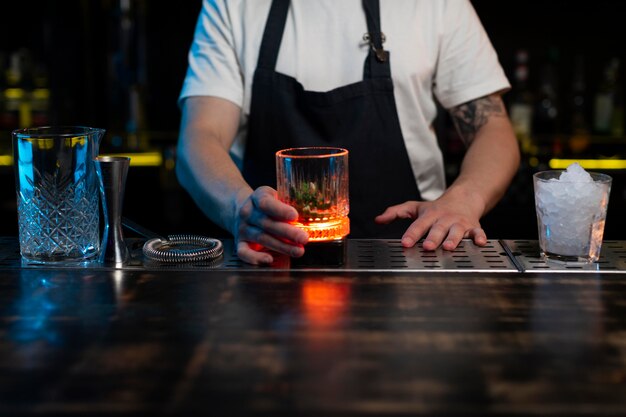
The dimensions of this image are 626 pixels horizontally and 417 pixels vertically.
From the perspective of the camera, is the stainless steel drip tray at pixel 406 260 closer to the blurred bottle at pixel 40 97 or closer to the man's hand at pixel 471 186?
the man's hand at pixel 471 186

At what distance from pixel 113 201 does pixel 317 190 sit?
32 centimetres

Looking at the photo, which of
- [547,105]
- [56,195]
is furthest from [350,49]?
[547,105]

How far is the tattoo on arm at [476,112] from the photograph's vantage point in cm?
217

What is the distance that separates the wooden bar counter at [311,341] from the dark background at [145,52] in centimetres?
212

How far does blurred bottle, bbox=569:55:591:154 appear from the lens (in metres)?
3.41

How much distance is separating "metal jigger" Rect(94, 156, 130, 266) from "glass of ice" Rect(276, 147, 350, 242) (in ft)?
0.80

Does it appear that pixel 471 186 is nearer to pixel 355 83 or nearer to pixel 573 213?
pixel 355 83

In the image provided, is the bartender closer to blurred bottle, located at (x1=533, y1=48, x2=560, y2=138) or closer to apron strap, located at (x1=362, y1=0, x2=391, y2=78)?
apron strap, located at (x1=362, y1=0, x2=391, y2=78)

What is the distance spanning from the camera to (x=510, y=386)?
35.3 inches

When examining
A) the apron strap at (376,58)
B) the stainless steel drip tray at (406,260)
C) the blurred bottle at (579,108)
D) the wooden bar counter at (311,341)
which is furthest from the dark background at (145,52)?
the wooden bar counter at (311,341)

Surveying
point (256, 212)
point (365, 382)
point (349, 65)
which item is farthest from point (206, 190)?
point (365, 382)

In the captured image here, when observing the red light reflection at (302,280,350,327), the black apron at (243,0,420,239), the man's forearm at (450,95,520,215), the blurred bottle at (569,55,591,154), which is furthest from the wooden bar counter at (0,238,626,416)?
the blurred bottle at (569,55,591,154)

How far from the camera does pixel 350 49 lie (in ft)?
7.01

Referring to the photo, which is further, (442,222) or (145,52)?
(145,52)
